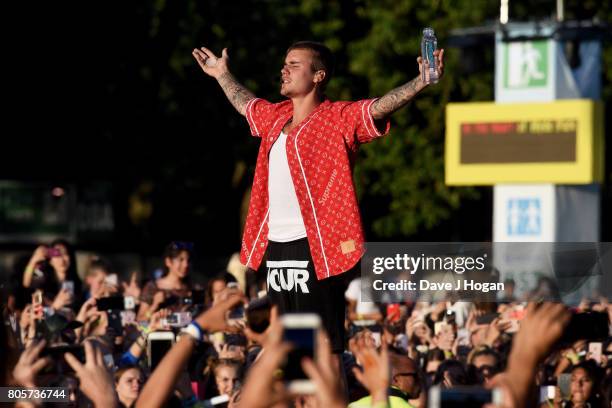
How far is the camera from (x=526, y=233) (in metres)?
22.2

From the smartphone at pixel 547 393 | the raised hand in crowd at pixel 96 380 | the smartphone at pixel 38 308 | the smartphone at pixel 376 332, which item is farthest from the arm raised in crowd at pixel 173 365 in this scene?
the smartphone at pixel 38 308

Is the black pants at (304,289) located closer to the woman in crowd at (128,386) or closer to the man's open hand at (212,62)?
the man's open hand at (212,62)

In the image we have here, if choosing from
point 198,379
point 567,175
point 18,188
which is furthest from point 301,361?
point 18,188

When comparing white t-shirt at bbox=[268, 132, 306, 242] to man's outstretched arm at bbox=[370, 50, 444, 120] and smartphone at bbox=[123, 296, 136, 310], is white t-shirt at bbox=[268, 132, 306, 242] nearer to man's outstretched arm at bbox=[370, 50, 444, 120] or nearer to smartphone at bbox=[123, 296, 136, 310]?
man's outstretched arm at bbox=[370, 50, 444, 120]

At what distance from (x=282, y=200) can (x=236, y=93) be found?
0.82 metres

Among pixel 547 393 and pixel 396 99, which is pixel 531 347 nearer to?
pixel 396 99

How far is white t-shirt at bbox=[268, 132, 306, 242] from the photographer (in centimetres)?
732

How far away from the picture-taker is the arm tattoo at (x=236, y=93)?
7.85 meters

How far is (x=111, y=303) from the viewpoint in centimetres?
1061

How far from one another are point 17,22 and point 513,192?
36.6 feet

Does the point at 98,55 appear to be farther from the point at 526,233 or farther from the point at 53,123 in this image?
the point at 526,233

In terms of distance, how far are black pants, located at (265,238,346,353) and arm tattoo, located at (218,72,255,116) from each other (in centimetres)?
82

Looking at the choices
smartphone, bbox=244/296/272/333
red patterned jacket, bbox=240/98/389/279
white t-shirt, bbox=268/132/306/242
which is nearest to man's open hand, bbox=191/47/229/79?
white t-shirt, bbox=268/132/306/242

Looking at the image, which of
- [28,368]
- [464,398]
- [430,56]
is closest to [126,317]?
[430,56]
